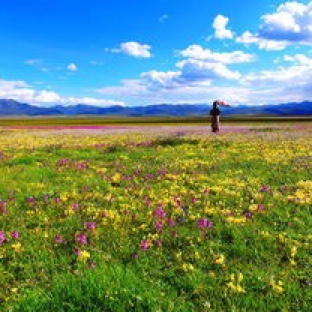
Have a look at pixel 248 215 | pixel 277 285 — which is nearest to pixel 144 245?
pixel 277 285

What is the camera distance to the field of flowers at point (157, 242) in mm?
5590

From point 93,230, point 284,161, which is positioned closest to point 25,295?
point 93,230

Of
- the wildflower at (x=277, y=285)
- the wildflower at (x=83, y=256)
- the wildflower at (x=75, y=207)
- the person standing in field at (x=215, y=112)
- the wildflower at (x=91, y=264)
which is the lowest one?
the wildflower at (x=277, y=285)

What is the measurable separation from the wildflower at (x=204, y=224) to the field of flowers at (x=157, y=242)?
32mm

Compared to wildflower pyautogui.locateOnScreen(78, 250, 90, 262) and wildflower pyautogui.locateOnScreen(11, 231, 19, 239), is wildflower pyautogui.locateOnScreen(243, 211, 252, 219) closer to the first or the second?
wildflower pyautogui.locateOnScreen(78, 250, 90, 262)

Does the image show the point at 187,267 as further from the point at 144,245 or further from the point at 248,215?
the point at 248,215

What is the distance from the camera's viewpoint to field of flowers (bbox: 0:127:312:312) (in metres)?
5.59

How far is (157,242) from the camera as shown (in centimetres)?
767

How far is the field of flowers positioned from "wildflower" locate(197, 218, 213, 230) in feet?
0.10

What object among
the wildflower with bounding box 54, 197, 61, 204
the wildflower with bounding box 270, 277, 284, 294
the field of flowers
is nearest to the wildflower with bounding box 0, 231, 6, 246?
the field of flowers

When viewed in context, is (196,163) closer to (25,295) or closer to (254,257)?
(254,257)

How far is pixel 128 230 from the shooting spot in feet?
27.6

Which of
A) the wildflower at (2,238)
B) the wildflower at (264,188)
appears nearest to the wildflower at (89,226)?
the wildflower at (2,238)

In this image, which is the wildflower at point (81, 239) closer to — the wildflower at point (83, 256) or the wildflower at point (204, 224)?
the wildflower at point (83, 256)
